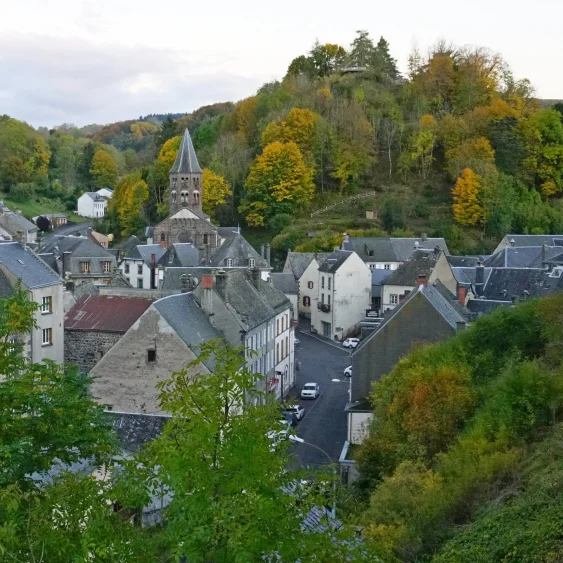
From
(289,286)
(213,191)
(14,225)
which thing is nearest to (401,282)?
(289,286)

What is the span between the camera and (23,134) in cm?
12950

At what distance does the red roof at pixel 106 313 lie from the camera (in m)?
34.0

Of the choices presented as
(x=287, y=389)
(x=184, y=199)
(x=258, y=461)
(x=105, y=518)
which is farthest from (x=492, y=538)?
(x=184, y=199)

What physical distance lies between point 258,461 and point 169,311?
71.1 ft

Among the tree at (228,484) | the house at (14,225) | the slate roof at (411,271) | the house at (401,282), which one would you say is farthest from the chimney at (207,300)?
the house at (14,225)

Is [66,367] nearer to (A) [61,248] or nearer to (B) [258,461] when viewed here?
(B) [258,461]

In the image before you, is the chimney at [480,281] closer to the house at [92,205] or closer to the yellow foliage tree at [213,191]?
the yellow foliage tree at [213,191]

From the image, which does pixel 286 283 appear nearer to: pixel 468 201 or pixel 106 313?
→ pixel 468 201

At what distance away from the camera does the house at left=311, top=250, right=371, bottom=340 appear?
58.7 meters

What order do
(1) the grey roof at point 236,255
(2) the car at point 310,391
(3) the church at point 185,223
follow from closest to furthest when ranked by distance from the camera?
(2) the car at point 310,391
(1) the grey roof at point 236,255
(3) the church at point 185,223

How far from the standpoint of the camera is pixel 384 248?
6744 centimetres

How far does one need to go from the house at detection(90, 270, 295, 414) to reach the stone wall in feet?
13.8

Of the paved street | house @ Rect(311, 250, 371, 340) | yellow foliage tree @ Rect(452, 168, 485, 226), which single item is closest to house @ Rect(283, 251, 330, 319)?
house @ Rect(311, 250, 371, 340)

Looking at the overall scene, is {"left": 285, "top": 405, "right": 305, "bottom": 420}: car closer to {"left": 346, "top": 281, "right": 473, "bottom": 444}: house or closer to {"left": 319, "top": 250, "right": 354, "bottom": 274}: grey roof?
{"left": 346, "top": 281, "right": 473, "bottom": 444}: house
